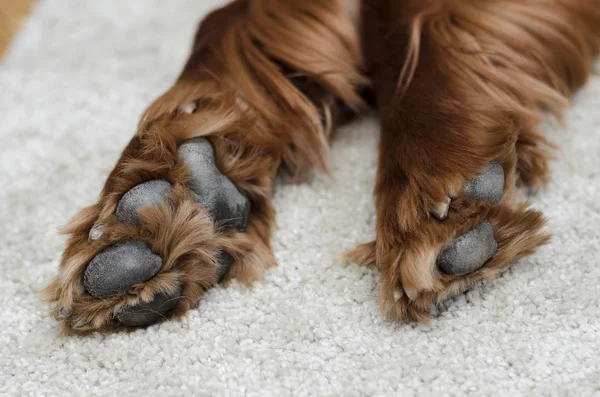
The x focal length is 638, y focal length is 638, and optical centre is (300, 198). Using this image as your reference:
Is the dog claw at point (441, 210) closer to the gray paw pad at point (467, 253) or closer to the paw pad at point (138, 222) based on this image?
the gray paw pad at point (467, 253)

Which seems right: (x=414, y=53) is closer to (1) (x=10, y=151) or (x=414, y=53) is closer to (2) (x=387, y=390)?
(2) (x=387, y=390)

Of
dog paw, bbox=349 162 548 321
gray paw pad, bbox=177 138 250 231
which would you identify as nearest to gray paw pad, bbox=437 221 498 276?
dog paw, bbox=349 162 548 321

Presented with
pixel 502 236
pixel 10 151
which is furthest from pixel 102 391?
pixel 10 151

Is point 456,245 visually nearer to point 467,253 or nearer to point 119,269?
point 467,253

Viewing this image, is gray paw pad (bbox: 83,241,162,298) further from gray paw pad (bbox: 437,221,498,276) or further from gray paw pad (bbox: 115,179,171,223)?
gray paw pad (bbox: 437,221,498,276)

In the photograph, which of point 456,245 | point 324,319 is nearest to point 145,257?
point 324,319

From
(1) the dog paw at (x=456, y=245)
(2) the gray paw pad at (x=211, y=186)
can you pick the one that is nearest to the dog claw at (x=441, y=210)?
(1) the dog paw at (x=456, y=245)
